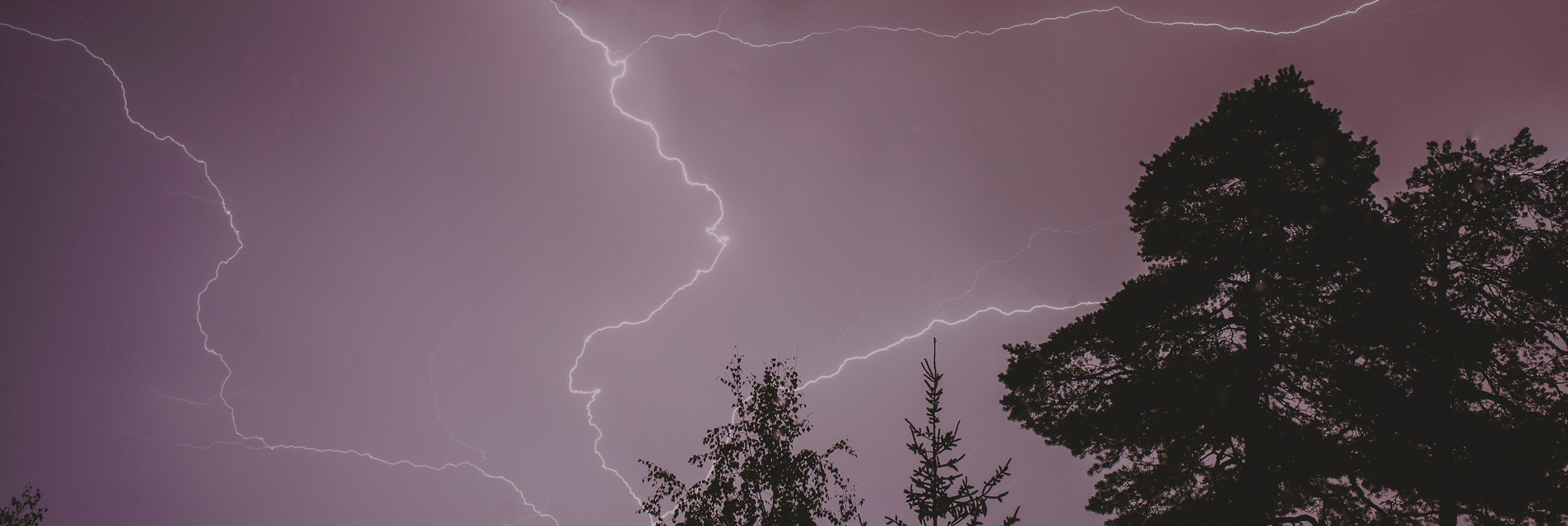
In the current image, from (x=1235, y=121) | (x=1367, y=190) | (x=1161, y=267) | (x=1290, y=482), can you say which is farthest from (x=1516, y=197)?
(x=1290, y=482)

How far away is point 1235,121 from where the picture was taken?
580 cm

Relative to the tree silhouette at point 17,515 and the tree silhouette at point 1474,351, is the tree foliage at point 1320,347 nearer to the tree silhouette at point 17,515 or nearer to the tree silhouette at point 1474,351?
the tree silhouette at point 1474,351

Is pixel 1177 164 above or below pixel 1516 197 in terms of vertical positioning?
above

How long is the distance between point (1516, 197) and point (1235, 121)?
242cm

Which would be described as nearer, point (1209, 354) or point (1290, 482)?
point (1290, 482)

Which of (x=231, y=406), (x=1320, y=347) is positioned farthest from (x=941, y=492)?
(x=231, y=406)

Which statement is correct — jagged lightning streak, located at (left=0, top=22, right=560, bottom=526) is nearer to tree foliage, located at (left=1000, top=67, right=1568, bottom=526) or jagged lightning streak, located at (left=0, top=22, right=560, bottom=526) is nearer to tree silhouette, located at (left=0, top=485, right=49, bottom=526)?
tree silhouette, located at (left=0, top=485, right=49, bottom=526)

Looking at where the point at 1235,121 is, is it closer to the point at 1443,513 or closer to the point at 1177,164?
the point at 1177,164

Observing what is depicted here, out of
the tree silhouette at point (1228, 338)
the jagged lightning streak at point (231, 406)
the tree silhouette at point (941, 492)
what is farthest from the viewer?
the jagged lightning streak at point (231, 406)

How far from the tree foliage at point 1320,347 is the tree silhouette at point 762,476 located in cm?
330

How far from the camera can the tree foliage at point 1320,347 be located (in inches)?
177

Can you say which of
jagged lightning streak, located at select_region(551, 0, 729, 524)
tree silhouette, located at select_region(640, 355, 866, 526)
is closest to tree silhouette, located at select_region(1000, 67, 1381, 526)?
tree silhouette, located at select_region(640, 355, 866, 526)

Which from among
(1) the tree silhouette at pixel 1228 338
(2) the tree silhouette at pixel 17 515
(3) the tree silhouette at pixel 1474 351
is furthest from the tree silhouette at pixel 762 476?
(2) the tree silhouette at pixel 17 515

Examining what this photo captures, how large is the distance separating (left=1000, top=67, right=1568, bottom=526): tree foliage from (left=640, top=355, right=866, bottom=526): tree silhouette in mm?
3300
